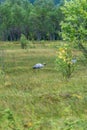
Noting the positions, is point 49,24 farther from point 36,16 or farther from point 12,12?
point 12,12

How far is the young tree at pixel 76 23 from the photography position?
21.9 m

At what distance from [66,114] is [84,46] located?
11410mm

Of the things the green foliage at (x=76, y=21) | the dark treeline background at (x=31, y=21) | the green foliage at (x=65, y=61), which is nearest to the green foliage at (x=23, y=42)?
the dark treeline background at (x=31, y=21)

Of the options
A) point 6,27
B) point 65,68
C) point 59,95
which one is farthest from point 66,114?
point 6,27

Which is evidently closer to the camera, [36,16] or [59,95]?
[59,95]

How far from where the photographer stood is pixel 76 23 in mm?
22328

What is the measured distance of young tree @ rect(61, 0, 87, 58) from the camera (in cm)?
2189

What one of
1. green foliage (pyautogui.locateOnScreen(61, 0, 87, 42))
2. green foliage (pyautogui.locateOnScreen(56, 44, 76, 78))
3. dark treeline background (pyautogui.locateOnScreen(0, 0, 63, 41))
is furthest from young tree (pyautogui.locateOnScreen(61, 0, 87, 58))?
dark treeline background (pyautogui.locateOnScreen(0, 0, 63, 41))

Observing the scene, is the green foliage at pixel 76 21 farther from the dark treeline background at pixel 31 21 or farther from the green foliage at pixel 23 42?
the dark treeline background at pixel 31 21

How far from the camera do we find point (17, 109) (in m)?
13.4

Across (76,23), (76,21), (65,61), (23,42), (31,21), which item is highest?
(76,21)

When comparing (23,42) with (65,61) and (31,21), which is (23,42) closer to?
(31,21)

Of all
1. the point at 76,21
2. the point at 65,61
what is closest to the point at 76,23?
the point at 76,21

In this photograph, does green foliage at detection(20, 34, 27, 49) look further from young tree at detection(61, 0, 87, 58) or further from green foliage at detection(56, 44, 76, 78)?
young tree at detection(61, 0, 87, 58)
